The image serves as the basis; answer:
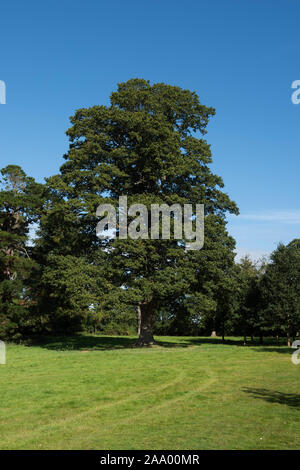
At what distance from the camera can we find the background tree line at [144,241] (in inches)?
1168

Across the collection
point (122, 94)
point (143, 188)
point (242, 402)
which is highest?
point (122, 94)

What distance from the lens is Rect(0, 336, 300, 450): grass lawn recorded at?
8.66 metres

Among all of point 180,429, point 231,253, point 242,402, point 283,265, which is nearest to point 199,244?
point 231,253

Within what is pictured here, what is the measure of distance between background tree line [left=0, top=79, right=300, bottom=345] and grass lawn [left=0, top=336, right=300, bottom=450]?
31.1 ft

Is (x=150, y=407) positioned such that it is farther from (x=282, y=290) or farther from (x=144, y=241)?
(x=282, y=290)

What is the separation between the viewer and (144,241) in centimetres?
3025

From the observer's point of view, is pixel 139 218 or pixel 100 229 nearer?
pixel 139 218

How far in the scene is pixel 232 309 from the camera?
4156cm

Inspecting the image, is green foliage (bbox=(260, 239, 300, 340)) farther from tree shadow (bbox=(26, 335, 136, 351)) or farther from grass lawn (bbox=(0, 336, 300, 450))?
grass lawn (bbox=(0, 336, 300, 450))

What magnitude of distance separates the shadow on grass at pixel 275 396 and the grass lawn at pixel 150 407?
0.10 ft

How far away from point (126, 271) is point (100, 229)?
12.8ft

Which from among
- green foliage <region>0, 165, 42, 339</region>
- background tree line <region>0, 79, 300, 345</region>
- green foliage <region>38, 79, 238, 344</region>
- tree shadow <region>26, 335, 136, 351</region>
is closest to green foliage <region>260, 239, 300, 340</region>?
background tree line <region>0, 79, 300, 345</region>
